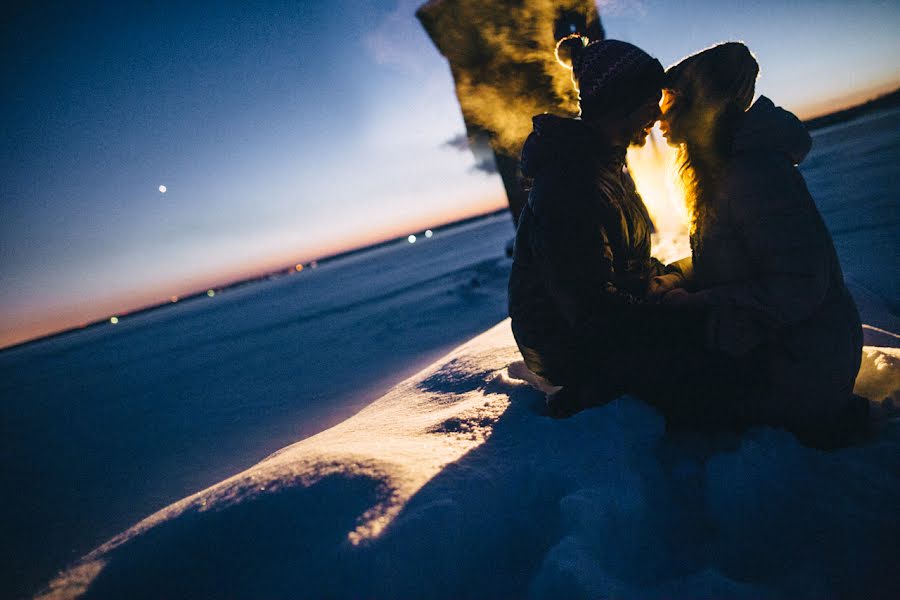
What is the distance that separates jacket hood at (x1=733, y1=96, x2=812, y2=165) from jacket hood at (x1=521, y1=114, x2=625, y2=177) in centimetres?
58

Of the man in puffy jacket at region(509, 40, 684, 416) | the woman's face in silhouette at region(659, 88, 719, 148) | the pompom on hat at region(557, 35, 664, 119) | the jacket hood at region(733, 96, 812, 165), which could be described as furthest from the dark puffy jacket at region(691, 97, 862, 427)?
the pompom on hat at region(557, 35, 664, 119)

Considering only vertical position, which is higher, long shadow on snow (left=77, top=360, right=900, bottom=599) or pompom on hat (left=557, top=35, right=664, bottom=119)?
pompom on hat (left=557, top=35, right=664, bottom=119)

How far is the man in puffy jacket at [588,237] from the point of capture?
1.70m

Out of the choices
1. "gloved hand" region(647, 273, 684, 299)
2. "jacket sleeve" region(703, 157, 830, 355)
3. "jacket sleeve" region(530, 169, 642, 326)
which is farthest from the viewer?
"gloved hand" region(647, 273, 684, 299)

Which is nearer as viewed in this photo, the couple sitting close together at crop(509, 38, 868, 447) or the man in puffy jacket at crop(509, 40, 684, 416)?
the couple sitting close together at crop(509, 38, 868, 447)

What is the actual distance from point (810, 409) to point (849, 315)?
0.43m

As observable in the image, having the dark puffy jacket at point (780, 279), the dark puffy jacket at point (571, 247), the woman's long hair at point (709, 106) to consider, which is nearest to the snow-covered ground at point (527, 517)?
the dark puffy jacket at point (780, 279)

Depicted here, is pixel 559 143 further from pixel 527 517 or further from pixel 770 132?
pixel 527 517

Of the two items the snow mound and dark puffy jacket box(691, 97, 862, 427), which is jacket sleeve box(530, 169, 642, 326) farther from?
the snow mound

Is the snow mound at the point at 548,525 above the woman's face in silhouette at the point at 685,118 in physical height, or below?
below

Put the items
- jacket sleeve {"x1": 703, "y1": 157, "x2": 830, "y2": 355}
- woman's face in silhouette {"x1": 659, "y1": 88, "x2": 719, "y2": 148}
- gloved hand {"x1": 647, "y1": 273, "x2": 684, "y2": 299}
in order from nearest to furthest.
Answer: jacket sleeve {"x1": 703, "y1": 157, "x2": 830, "y2": 355}, woman's face in silhouette {"x1": 659, "y1": 88, "x2": 719, "y2": 148}, gloved hand {"x1": 647, "y1": 273, "x2": 684, "y2": 299}

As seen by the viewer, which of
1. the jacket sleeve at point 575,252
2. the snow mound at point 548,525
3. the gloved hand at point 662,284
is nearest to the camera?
the snow mound at point 548,525

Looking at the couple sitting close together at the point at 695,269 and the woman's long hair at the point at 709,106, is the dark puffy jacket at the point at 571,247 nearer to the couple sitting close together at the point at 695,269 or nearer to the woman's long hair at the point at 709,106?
the couple sitting close together at the point at 695,269

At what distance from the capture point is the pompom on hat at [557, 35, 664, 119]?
172cm
